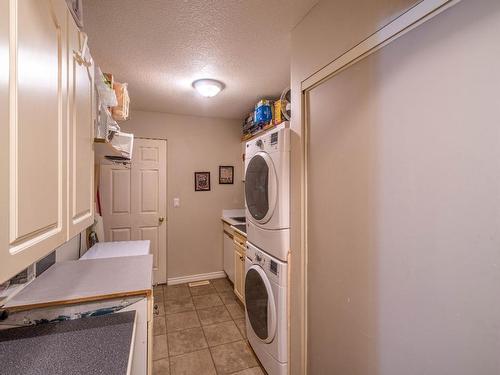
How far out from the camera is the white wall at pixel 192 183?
341cm

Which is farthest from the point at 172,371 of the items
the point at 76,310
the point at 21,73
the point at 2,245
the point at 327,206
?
the point at 21,73

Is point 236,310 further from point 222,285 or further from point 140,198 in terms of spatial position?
point 140,198

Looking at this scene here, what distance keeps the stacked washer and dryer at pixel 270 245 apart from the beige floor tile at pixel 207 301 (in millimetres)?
1002

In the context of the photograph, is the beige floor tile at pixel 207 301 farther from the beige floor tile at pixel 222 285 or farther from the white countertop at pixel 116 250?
the white countertop at pixel 116 250

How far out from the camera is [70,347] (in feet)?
2.94

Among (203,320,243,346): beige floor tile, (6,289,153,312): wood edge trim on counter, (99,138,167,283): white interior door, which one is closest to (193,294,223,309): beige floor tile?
(203,320,243,346): beige floor tile

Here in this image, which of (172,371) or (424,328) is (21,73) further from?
(172,371)

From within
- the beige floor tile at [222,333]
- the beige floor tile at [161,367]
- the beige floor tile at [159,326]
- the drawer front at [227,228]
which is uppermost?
the drawer front at [227,228]

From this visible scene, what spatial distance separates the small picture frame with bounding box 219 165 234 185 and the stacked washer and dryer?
5.57 ft

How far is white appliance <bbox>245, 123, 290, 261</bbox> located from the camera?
5.22 feet

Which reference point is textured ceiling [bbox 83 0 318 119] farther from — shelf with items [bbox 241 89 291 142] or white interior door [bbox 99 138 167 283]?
white interior door [bbox 99 138 167 283]

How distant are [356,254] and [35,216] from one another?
3.79 feet

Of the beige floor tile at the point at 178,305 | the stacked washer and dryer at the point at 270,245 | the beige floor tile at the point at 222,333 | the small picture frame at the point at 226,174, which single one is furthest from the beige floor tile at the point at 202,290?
the small picture frame at the point at 226,174

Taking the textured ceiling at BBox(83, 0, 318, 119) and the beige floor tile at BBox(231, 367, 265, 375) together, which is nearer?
the textured ceiling at BBox(83, 0, 318, 119)
